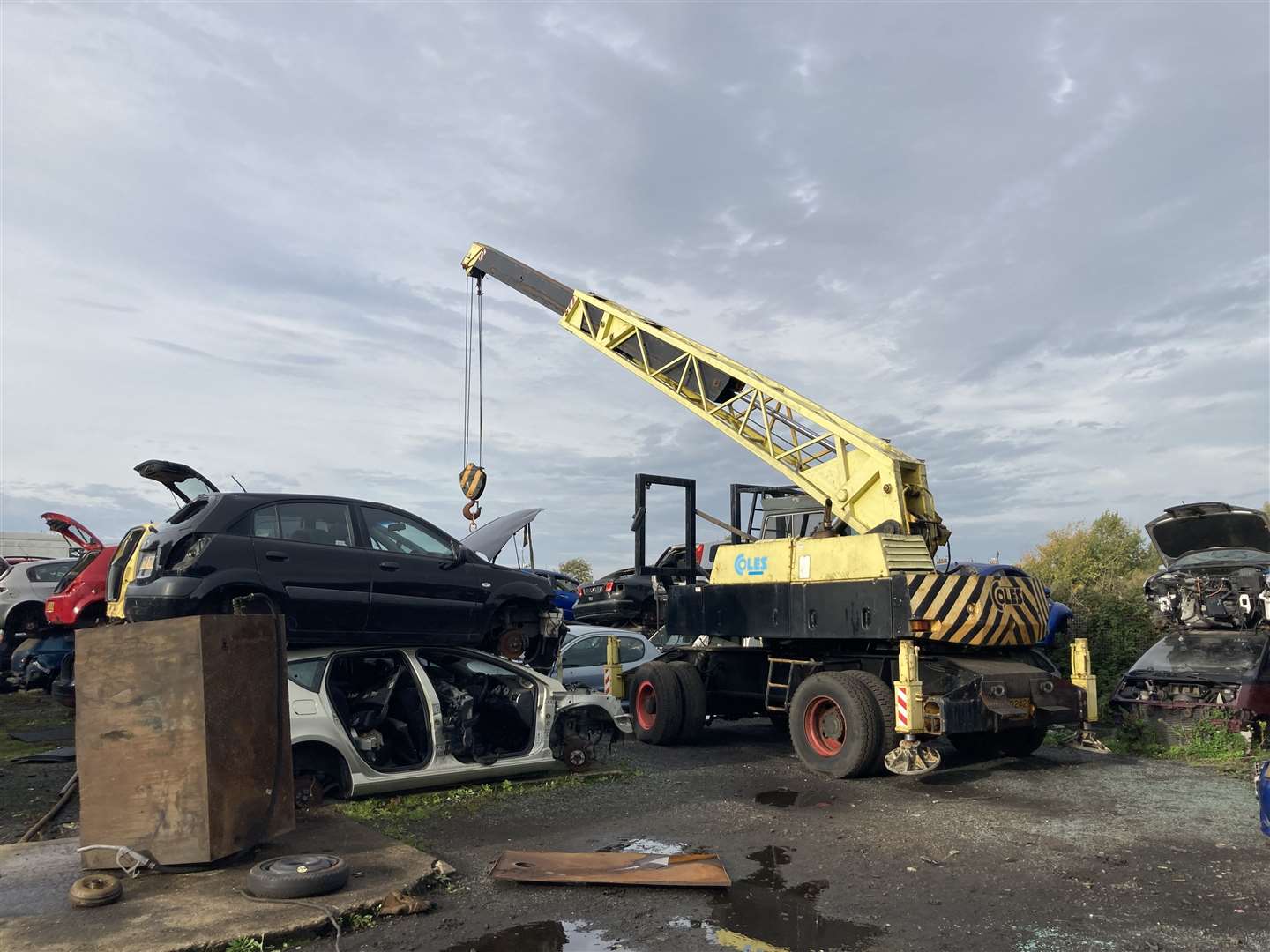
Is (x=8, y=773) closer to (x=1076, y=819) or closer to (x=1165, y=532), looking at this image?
(x=1076, y=819)

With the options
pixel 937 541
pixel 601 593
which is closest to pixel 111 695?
pixel 937 541

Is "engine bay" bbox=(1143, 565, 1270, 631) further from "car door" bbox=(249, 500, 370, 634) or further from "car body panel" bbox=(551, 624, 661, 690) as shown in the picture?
"car door" bbox=(249, 500, 370, 634)

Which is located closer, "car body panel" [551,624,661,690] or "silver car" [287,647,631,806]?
"silver car" [287,647,631,806]

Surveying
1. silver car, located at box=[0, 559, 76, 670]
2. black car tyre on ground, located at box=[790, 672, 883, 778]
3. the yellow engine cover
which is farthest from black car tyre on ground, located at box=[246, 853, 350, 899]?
silver car, located at box=[0, 559, 76, 670]

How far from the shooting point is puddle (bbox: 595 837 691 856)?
237 inches

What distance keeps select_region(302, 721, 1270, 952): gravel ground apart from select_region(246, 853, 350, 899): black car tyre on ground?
0.43m

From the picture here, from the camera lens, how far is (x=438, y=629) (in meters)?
8.22

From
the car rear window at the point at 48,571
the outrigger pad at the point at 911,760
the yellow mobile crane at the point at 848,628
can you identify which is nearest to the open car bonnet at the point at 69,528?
the car rear window at the point at 48,571

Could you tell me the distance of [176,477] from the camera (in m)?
9.43

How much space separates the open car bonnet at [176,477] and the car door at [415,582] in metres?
2.18

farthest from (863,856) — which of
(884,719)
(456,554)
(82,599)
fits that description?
(82,599)

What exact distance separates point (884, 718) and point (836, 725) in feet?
1.83

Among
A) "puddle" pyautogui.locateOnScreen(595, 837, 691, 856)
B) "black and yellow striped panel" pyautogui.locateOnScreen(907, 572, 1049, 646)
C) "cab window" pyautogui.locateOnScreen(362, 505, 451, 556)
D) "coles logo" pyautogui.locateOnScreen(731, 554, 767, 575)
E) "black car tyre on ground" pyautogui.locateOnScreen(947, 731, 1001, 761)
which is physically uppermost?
"cab window" pyautogui.locateOnScreen(362, 505, 451, 556)

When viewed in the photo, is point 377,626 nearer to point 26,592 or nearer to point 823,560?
point 823,560
